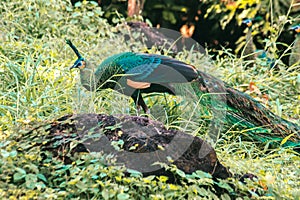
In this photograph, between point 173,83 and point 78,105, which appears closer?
point 78,105

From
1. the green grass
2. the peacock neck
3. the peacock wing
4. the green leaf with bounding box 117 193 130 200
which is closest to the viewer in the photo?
the green leaf with bounding box 117 193 130 200

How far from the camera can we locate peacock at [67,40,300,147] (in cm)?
442

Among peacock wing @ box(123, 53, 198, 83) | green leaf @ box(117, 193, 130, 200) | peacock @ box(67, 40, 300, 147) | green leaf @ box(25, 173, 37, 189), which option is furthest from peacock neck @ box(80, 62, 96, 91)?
green leaf @ box(117, 193, 130, 200)

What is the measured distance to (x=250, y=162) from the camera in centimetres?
424

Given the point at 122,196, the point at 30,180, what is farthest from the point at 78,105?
the point at 122,196

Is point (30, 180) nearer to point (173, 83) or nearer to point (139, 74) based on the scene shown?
point (139, 74)

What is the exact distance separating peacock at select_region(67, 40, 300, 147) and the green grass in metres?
0.13

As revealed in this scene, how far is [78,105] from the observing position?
14.5ft

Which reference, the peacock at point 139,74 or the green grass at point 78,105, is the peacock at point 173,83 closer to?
the peacock at point 139,74

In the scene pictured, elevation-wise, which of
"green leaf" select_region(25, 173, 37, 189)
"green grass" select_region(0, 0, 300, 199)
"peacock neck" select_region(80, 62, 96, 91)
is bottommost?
"green grass" select_region(0, 0, 300, 199)

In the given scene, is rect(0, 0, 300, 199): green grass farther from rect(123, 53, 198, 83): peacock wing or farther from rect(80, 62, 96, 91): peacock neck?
rect(123, 53, 198, 83): peacock wing

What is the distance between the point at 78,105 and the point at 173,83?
73cm

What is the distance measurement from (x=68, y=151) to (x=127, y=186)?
44cm

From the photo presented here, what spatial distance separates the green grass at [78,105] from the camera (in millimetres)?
3246
